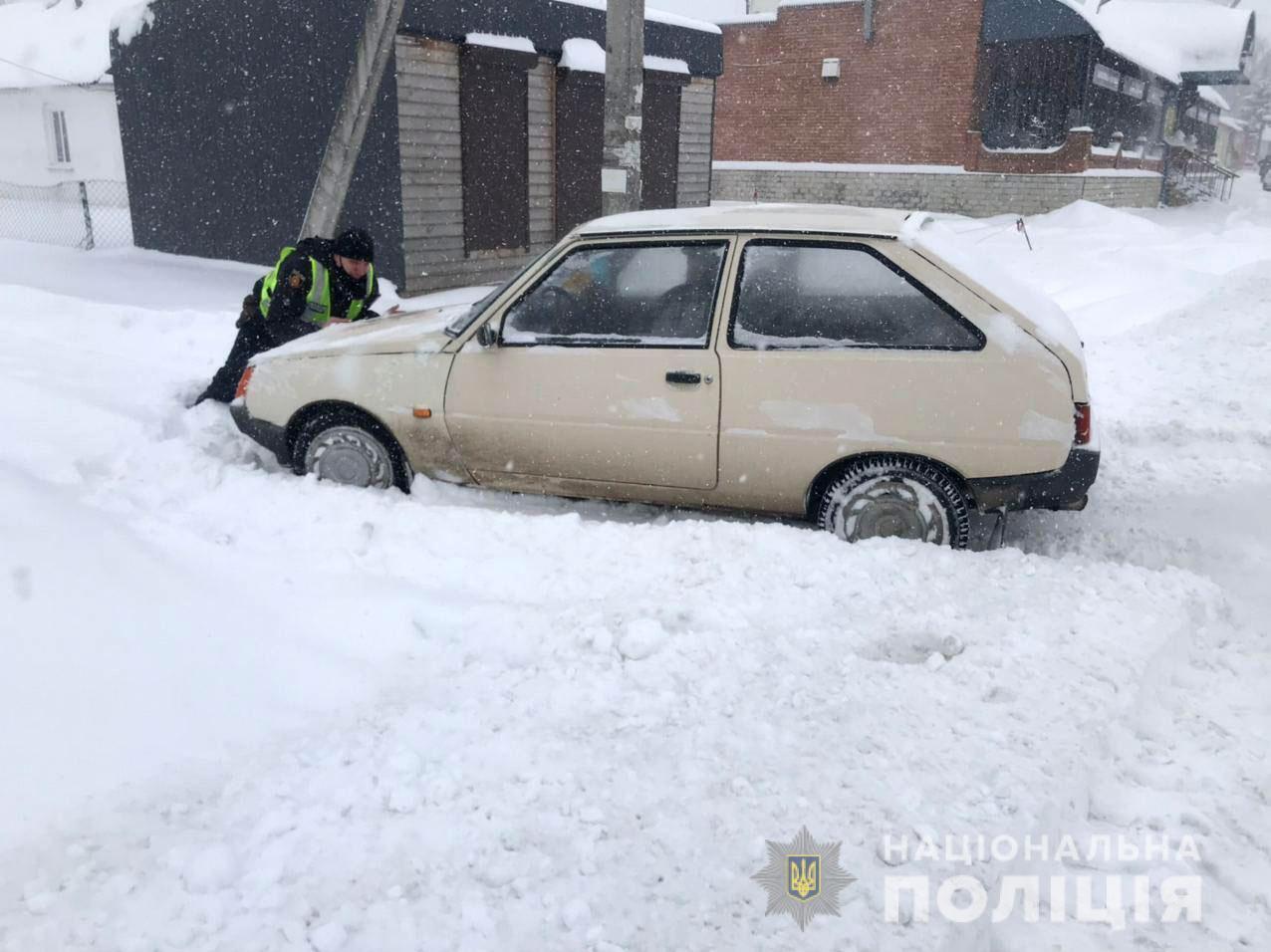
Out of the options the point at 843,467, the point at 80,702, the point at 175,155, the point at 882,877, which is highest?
the point at 175,155

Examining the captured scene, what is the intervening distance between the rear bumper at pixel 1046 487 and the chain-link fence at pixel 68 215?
13989 mm

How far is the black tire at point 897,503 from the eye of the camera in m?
4.40

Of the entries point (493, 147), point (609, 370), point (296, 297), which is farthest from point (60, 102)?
point (609, 370)

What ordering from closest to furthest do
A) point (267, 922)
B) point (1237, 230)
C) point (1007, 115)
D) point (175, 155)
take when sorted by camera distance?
point (267, 922) → point (175, 155) → point (1237, 230) → point (1007, 115)

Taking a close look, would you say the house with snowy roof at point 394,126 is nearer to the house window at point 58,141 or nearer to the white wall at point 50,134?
the white wall at point 50,134

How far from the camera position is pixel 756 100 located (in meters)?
28.0

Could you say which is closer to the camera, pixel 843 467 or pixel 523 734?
pixel 523 734

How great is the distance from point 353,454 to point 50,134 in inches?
1061

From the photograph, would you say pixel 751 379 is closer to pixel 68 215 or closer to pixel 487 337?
pixel 487 337

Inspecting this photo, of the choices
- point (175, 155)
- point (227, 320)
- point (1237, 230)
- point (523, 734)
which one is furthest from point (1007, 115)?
point (523, 734)

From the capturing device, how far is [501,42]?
40.4 feet

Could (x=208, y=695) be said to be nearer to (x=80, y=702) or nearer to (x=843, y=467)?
(x=80, y=702)

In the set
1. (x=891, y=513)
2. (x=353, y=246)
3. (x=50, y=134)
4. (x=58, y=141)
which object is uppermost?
(x=50, y=134)

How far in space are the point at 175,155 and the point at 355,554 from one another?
483 inches
